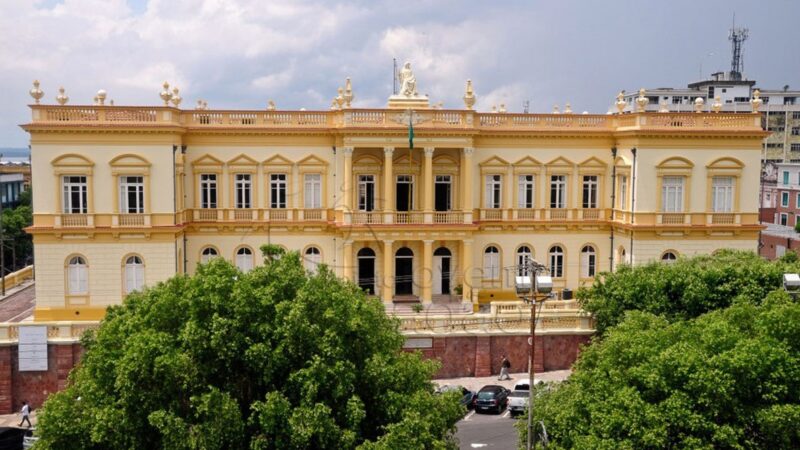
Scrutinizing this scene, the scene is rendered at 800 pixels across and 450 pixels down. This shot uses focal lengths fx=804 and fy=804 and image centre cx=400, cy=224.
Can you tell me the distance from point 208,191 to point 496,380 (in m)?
16.9

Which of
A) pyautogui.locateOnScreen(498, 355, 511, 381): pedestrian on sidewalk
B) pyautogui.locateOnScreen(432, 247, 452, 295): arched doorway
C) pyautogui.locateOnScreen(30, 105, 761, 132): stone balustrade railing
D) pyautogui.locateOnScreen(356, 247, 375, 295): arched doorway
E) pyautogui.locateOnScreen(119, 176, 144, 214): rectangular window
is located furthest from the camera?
pyautogui.locateOnScreen(432, 247, 452, 295): arched doorway

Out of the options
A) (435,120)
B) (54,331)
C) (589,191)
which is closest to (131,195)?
(54,331)

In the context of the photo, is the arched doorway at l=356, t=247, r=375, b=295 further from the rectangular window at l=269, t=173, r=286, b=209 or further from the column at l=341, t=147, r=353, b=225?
the rectangular window at l=269, t=173, r=286, b=209

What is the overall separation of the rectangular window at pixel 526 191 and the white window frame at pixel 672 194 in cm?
631

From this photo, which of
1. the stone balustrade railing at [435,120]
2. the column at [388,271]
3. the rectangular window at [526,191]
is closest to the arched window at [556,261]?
the rectangular window at [526,191]

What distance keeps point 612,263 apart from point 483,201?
7.46 m

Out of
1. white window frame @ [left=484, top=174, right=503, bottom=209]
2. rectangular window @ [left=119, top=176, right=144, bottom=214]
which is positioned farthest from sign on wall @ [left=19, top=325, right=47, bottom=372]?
white window frame @ [left=484, top=174, right=503, bottom=209]

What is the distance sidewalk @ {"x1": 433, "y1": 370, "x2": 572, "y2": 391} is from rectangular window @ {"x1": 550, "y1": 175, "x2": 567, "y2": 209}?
10.7 metres

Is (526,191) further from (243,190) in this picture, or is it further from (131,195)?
(131,195)

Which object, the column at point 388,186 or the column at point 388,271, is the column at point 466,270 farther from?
the column at point 388,186

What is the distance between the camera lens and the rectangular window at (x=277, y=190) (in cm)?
3972

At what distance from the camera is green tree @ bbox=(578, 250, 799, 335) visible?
29.5m

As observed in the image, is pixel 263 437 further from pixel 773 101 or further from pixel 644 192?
pixel 773 101

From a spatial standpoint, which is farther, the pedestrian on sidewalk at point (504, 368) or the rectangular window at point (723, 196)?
the rectangular window at point (723, 196)
